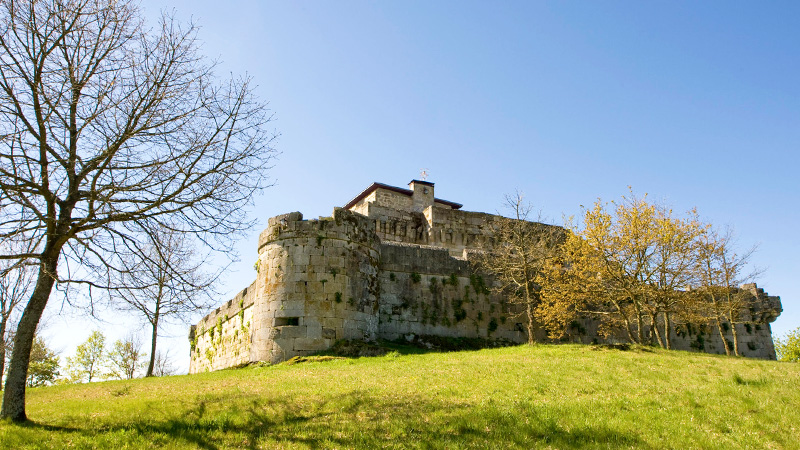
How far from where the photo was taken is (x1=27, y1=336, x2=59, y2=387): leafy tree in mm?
37875

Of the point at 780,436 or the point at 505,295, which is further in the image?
the point at 505,295

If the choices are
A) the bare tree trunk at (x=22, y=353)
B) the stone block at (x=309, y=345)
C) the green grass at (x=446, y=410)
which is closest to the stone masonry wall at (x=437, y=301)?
the stone block at (x=309, y=345)

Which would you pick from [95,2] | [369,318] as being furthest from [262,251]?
[95,2]

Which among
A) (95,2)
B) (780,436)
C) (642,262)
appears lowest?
(780,436)

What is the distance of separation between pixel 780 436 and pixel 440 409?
5.54 metres

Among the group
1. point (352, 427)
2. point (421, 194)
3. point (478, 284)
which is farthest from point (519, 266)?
point (421, 194)

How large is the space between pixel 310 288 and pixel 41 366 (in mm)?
31114

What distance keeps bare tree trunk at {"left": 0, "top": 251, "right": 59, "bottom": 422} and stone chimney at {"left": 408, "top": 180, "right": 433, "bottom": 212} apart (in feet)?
107

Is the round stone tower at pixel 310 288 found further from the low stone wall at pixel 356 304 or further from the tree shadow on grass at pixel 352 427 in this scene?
the tree shadow on grass at pixel 352 427

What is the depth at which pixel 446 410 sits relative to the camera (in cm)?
1034

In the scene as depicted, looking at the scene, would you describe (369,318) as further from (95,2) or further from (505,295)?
(95,2)

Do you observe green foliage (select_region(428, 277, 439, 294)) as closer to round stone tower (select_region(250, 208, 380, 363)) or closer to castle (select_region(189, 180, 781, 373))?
castle (select_region(189, 180, 781, 373))

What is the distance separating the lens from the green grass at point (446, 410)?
8.96 m

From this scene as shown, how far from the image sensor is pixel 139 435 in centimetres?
923
